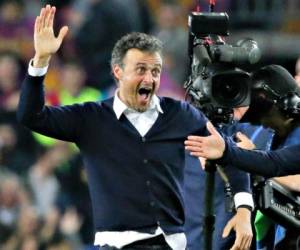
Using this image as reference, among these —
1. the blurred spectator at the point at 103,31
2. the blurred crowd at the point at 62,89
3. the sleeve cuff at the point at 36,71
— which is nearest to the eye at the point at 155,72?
the sleeve cuff at the point at 36,71

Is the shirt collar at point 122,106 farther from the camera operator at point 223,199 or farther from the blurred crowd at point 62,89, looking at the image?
the blurred crowd at point 62,89

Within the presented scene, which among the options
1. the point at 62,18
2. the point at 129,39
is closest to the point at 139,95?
the point at 129,39

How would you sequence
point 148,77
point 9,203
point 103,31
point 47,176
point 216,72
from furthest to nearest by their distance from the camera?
point 103,31, point 47,176, point 9,203, point 148,77, point 216,72

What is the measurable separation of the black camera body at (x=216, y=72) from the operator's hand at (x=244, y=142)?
0.48 meters

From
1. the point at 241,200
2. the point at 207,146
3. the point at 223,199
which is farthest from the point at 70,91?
the point at 207,146

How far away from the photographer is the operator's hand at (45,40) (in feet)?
18.4

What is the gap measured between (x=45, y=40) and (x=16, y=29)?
5.10 m

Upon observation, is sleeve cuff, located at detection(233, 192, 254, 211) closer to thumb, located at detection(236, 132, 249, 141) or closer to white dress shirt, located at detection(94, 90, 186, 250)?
thumb, located at detection(236, 132, 249, 141)

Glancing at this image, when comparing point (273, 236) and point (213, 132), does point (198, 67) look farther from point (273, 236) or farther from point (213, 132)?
point (273, 236)

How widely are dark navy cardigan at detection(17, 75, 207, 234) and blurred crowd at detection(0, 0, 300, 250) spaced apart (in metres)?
3.67

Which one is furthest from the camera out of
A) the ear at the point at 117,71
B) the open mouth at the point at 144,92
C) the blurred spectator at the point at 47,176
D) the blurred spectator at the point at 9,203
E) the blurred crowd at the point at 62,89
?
the blurred spectator at the point at 47,176

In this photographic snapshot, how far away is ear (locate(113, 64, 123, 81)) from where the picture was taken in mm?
5965

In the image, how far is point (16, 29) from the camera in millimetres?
10656

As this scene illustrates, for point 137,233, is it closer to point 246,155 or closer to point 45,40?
point 246,155
